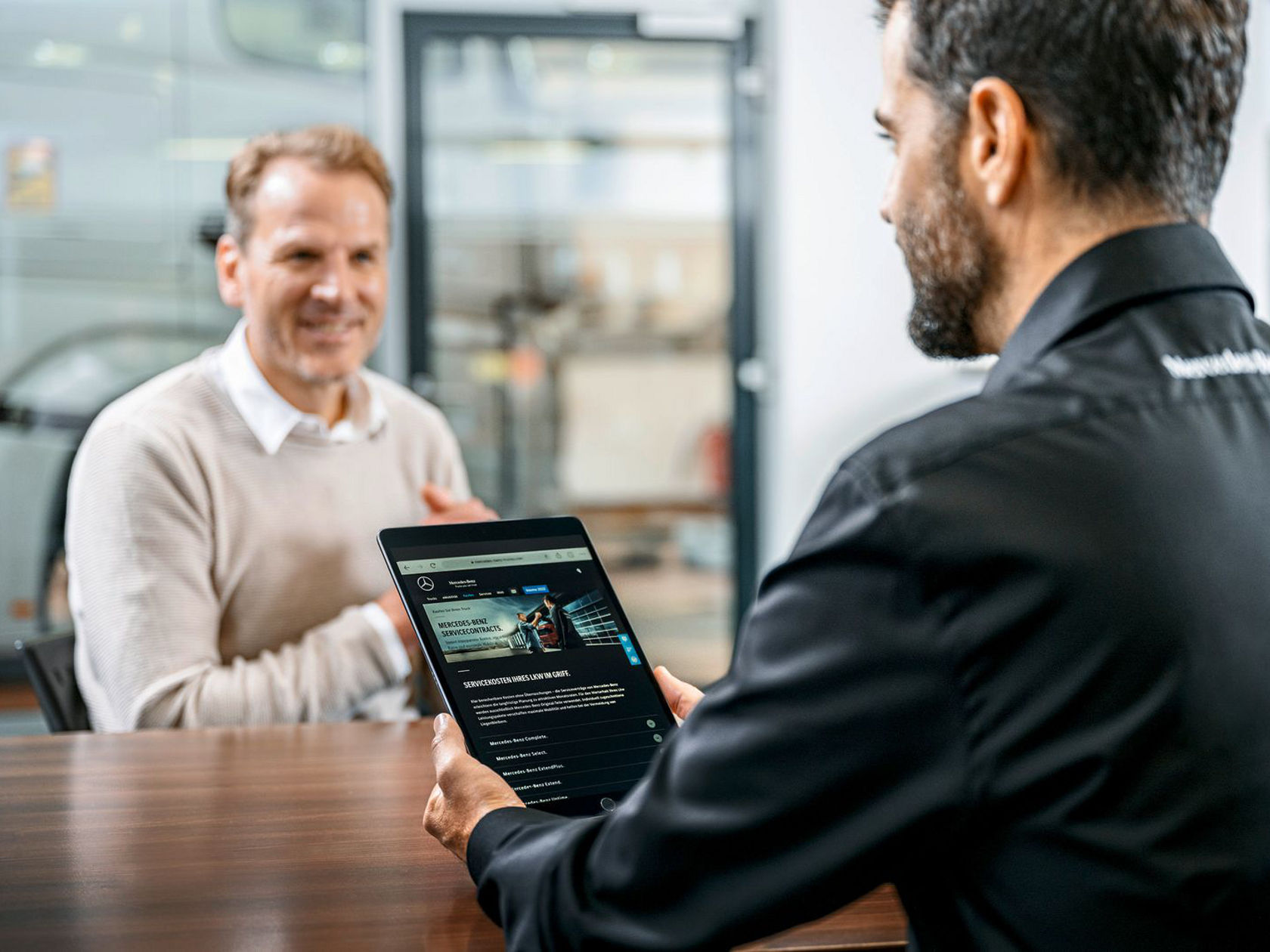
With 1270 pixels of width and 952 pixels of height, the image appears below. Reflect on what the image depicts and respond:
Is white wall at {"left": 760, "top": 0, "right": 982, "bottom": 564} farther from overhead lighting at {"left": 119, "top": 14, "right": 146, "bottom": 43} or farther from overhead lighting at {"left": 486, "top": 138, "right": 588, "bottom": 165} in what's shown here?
overhead lighting at {"left": 119, "top": 14, "right": 146, "bottom": 43}

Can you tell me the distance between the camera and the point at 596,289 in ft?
13.9

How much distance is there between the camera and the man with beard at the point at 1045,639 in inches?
27.2

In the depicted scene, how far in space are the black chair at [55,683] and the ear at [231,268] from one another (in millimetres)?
586

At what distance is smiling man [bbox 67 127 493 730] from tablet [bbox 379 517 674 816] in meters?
0.52

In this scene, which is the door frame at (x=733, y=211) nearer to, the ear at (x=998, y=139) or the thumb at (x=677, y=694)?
the thumb at (x=677, y=694)

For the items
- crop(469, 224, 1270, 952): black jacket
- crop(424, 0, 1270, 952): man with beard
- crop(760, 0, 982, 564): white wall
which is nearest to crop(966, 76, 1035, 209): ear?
crop(424, 0, 1270, 952): man with beard

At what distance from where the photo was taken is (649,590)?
4.39 meters

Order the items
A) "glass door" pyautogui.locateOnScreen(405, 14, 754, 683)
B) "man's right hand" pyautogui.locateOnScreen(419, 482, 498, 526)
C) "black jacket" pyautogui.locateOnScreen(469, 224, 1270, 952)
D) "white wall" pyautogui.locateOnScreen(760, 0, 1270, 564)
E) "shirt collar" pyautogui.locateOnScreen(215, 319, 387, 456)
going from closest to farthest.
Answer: "black jacket" pyautogui.locateOnScreen(469, 224, 1270, 952) < "man's right hand" pyautogui.locateOnScreen(419, 482, 498, 526) < "shirt collar" pyautogui.locateOnScreen(215, 319, 387, 456) < "white wall" pyautogui.locateOnScreen(760, 0, 1270, 564) < "glass door" pyautogui.locateOnScreen(405, 14, 754, 683)

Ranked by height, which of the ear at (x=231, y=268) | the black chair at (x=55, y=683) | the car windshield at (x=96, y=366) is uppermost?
the ear at (x=231, y=268)

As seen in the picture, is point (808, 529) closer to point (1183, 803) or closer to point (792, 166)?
point (1183, 803)

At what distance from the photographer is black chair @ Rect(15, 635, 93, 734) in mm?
1605

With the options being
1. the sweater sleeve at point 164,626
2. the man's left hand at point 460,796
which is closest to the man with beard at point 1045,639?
the man's left hand at point 460,796

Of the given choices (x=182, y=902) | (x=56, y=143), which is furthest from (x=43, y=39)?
(x=182, y=902)

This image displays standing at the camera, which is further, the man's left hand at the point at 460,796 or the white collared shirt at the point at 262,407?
the white collared shirt at the point at 262,407
